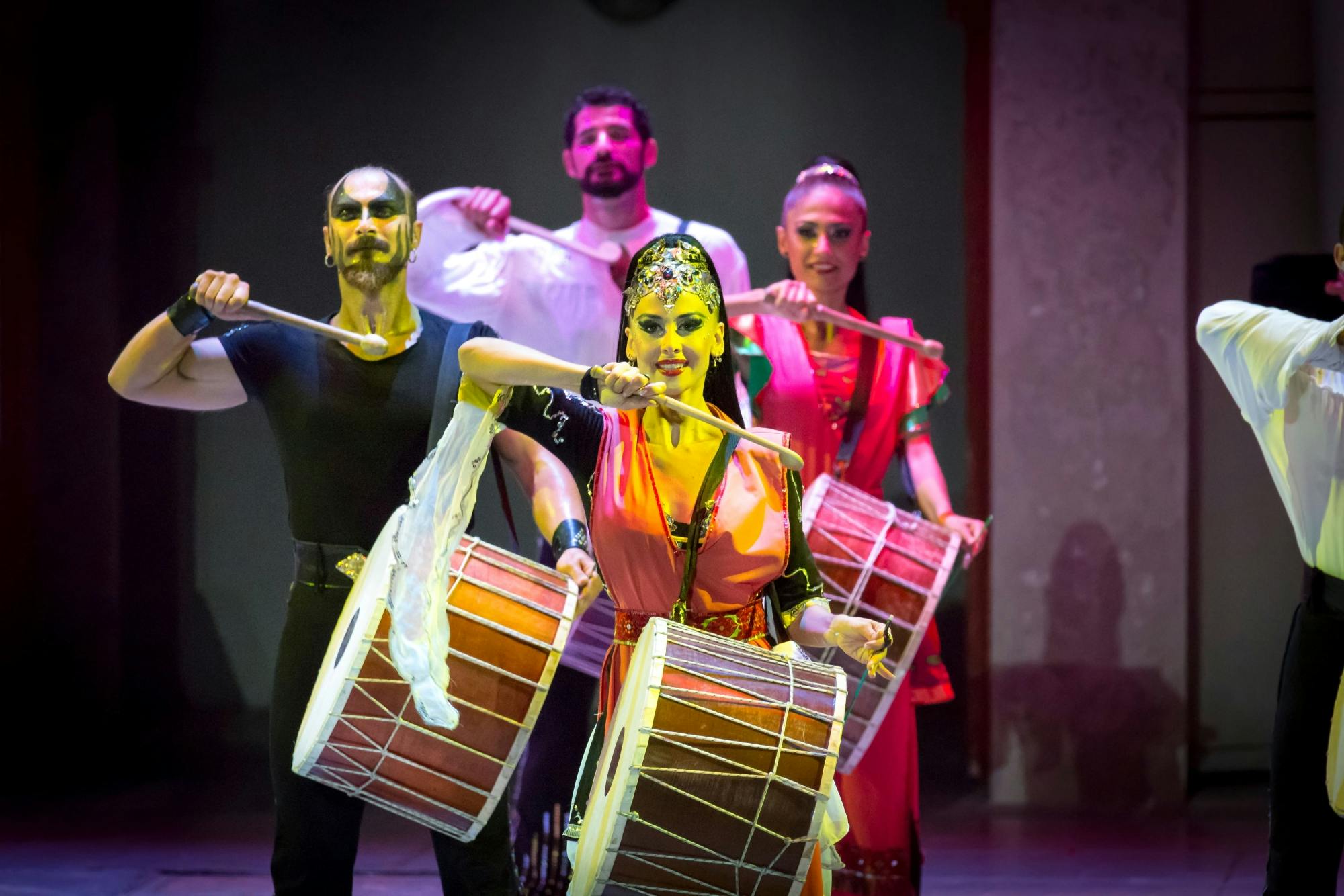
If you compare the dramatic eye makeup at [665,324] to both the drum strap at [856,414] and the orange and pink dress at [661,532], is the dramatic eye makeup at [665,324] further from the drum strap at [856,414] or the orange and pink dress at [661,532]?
the drum strap at [856,414]

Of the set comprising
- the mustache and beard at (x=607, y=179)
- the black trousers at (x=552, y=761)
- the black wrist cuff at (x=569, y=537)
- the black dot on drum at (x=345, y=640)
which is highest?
the mustache and beard at (x=607, y=179)

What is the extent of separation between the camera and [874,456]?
405 centimetres

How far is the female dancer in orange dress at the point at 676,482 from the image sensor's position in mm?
2633

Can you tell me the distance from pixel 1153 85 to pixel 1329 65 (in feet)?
2.13

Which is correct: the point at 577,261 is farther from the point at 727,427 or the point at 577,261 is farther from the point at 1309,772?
the point at 1309,772

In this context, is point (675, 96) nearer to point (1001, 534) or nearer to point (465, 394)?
point (1001, 534)

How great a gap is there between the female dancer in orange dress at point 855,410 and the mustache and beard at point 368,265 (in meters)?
1.05

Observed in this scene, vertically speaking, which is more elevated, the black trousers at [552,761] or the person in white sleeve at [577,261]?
the person in white sleeve at [577,261]

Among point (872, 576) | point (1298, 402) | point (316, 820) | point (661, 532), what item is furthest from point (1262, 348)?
point (316, 820)

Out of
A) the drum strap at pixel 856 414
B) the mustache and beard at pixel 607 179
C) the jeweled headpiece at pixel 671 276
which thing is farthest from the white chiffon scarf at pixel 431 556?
the mustache and beard at pixel 607 179

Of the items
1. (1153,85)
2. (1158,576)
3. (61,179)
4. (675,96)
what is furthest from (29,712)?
(1153,85)

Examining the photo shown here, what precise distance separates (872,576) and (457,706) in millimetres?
1315

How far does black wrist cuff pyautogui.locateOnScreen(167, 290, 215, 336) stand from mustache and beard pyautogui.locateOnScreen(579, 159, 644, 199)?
1608 mm

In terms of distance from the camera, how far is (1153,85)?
5.07 meters
